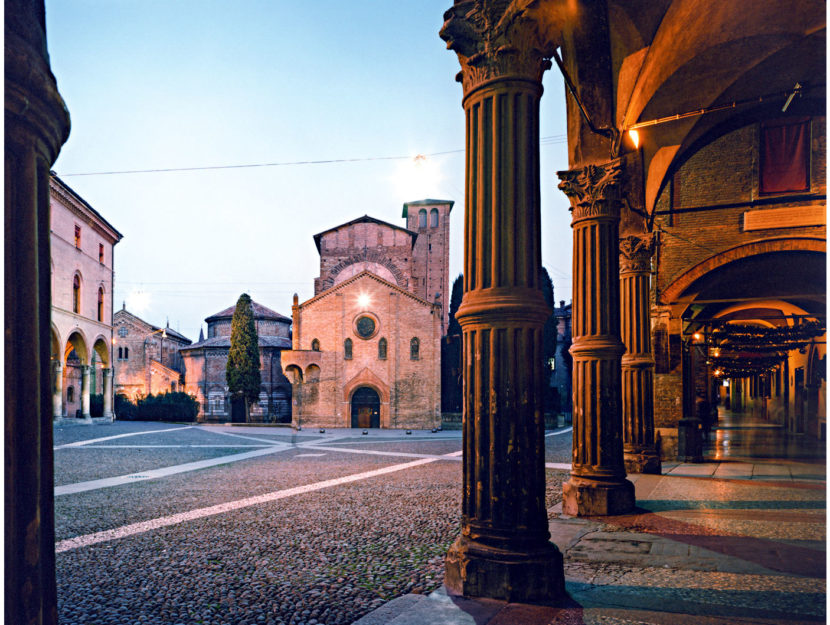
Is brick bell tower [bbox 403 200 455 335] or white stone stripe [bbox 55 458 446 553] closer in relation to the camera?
white stone stripe [bbox 55 458 446 553]

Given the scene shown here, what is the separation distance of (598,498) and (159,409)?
121ft

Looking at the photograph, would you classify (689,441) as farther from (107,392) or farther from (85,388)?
(107,392)

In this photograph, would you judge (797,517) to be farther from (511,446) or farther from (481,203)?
(481,203)

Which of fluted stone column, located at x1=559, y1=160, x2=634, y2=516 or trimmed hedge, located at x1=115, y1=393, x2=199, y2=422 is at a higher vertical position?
fluted stone column, located at x1=559, y1=160, x2=634, y2=516

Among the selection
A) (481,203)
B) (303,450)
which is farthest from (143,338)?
(481,203)

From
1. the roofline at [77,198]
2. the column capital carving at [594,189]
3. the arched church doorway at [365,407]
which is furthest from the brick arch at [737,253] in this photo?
the arched church doorway at [365,407]

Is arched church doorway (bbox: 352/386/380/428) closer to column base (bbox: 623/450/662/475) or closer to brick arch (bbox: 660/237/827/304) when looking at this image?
brick arch (bbox: 660/237/827/304)

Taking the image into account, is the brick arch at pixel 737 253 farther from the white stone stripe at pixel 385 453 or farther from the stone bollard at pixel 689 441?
the white stone stripe at pixel 385 453

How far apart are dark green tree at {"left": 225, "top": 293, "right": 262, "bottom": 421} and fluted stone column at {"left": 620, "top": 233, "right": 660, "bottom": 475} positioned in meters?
29.7

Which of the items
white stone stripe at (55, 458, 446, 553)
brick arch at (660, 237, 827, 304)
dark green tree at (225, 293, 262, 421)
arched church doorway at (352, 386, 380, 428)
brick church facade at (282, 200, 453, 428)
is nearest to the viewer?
white stone stripe at (55, 458, 446, 553)

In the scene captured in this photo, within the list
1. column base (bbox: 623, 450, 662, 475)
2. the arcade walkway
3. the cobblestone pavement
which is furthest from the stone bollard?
the arcade walkway

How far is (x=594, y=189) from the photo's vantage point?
6.37 metres

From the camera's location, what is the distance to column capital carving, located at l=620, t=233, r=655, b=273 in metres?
8.60

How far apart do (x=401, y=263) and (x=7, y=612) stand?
3909 centimetres
